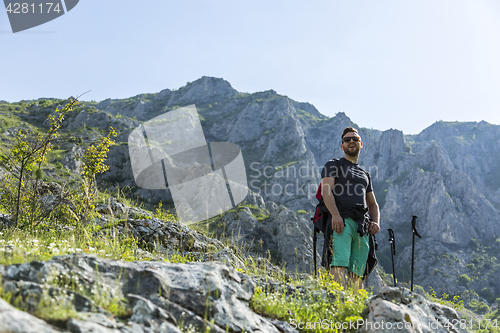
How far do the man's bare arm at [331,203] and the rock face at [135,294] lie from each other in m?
2.05

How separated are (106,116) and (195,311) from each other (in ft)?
217

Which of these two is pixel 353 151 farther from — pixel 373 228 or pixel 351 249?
pixel 351 249

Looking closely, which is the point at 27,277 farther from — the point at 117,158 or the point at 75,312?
the point at 117,158

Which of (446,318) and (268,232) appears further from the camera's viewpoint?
(268,232)

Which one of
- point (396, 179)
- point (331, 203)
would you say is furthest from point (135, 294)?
point (396, 179)

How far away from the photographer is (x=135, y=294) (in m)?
2.71

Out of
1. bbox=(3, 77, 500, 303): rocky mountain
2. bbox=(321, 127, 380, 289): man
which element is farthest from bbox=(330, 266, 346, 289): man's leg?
bbox=(3, 77, 500, 303): rocky mountain

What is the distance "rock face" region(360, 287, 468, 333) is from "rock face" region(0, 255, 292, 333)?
1.11 meters

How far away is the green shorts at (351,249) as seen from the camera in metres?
4.60

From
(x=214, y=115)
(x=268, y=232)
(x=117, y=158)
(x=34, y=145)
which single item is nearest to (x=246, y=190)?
(x=268, y=232)

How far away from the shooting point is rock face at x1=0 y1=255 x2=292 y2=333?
7.22 ft

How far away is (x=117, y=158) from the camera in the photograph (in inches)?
2000

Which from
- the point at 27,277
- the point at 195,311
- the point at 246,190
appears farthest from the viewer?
the point at 246,190

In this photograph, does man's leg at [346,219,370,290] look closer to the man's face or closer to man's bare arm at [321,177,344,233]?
man's bare arm at [321,177,344,233]
